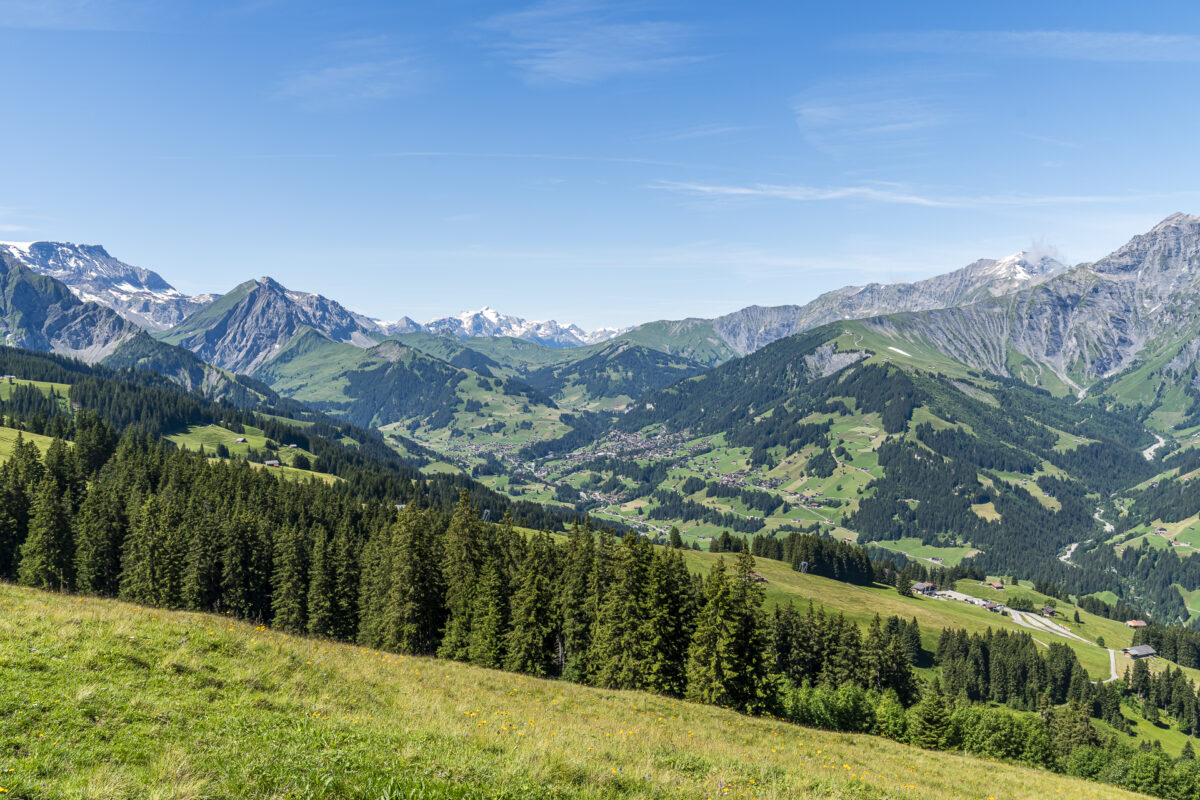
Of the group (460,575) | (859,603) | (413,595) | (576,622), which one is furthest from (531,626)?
(859,603)

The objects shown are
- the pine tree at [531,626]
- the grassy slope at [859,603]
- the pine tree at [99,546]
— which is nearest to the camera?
the pine tree at [531,626]

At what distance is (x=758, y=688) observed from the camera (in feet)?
188

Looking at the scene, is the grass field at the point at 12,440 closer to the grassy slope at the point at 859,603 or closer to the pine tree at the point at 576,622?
the pine tree at the point at 576,622

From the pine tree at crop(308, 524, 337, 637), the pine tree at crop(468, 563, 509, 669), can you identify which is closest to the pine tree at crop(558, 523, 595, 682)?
the pine tree at crop(468, 563, 509, 669)

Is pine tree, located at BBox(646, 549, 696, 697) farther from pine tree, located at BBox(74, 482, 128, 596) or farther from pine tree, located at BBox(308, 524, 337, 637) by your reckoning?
pine tree, located at BBox(74, 482, 128, 596)

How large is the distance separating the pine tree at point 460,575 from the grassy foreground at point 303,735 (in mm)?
37983

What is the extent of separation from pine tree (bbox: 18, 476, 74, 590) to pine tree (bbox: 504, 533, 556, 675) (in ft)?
203

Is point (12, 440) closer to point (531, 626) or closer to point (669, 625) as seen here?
point (531, 626)

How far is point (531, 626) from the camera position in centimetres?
6400

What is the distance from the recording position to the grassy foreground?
483 inches

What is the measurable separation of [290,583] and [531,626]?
3816 centimetres

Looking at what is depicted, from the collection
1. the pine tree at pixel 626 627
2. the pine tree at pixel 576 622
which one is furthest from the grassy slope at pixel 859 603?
the pine tree at pixel 626 627

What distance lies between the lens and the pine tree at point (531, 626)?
205 ft

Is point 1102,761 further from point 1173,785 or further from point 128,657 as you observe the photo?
point 128,657
